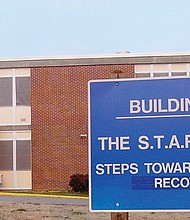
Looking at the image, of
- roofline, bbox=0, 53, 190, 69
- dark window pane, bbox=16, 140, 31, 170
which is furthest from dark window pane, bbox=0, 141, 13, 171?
roofline, bbox=0, 53, 190, 69

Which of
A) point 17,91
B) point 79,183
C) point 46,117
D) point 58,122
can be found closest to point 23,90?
point 17,91

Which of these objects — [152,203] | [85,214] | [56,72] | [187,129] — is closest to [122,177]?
[152,203]

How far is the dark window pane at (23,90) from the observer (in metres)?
34.4

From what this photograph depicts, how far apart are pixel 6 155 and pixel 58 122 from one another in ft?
10.9

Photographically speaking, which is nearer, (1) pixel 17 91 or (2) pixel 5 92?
(1) pixel 17 91

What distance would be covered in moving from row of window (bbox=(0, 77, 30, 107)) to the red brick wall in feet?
1.14

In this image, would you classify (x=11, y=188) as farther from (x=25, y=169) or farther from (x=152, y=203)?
(x=152, y=203)

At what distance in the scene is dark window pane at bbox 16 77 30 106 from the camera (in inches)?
1353

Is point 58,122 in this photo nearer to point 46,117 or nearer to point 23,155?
point 46,117

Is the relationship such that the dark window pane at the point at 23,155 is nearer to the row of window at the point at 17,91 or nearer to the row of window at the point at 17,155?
the row of window at the point at 17,155

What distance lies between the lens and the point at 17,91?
34.4 metres

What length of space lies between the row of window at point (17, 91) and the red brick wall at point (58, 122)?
35 centimetres

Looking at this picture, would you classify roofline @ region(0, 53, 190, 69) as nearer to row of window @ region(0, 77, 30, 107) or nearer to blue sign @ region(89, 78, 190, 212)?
row of window @ region(0, 77, 30, 107)

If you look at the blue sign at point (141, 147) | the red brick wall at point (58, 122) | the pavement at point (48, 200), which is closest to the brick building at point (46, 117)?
the red brick wall at point (58, 122)
